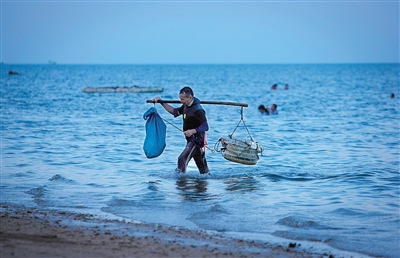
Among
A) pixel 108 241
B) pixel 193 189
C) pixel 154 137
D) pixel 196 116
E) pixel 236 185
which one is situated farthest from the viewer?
pixel 236 185

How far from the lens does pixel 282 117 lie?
3045 cm

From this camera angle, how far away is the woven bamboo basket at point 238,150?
11.6 m

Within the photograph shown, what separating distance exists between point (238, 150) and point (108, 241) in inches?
215

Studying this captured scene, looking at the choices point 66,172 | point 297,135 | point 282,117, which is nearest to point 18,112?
point 282,117

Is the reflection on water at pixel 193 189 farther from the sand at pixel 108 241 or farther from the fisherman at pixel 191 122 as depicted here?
the sand at pixel 108 241

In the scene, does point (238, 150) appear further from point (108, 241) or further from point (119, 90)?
point (119, 90)

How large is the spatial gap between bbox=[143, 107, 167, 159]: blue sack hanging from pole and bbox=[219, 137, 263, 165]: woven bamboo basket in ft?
3.77

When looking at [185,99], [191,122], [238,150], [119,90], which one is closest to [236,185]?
[238,150]

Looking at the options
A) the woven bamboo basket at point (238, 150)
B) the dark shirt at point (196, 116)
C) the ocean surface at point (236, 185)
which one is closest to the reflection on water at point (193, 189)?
the ocean surface at point (236, 185)

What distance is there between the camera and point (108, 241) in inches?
257

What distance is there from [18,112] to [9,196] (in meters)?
21.9

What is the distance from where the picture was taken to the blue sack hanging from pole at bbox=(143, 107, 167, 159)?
37.5 ft

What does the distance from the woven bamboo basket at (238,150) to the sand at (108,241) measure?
3.81 meters

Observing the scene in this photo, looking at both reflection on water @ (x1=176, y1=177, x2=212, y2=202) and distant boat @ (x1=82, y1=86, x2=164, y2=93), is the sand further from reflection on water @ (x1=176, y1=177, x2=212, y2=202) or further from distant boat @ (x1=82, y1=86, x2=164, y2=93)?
distant boat @ (x1=82, y1=86, x2=164, y2=93)
